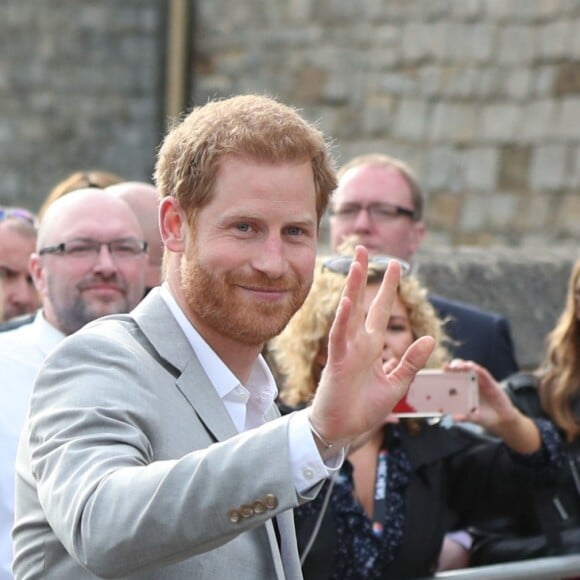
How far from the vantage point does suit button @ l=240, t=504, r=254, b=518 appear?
80.9 inches

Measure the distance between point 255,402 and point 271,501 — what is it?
0.56 metres

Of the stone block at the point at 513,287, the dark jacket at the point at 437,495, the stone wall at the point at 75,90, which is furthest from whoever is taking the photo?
the stone wall at the point at 75,90

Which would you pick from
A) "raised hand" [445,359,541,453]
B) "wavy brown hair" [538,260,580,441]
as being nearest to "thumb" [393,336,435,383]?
"raised hand" [445,359,541,453]

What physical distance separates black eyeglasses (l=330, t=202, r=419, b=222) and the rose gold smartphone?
183 cm

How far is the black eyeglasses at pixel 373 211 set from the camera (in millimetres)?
5863

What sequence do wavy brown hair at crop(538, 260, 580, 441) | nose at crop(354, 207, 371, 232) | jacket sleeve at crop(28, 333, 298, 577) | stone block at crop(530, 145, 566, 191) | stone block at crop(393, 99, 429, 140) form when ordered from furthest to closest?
1. stone block at crop(393, 99, 429, 140)
2. stone block at crop(530, 145, 566, 191)
3. nose at crop(354, 207, 371, 232)
4. wavy brown hair at crop(538, 260, 580, 441)
5. jacket sleeve at crop(28, 333, 298, 577)

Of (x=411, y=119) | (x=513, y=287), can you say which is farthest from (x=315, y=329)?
(x=411, y=119)

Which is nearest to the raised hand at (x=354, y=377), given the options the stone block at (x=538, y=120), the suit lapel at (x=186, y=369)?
the suit lapel at (x=186, y=369)

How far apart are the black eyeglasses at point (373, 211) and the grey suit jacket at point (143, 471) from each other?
3.41 m

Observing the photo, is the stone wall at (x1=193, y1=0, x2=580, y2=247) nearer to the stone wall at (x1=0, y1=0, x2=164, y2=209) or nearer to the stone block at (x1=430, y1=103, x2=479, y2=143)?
the stone block at (x1=430, y1=103, x2=479, y2=143)

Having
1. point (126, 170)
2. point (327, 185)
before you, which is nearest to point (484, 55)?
point (126, 170)

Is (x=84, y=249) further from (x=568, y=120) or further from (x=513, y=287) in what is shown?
(x=568, y=120)

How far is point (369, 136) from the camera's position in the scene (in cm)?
1482

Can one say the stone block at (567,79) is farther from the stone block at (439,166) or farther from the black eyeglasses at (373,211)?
Answer: the black eyeglasses at (373,211)
